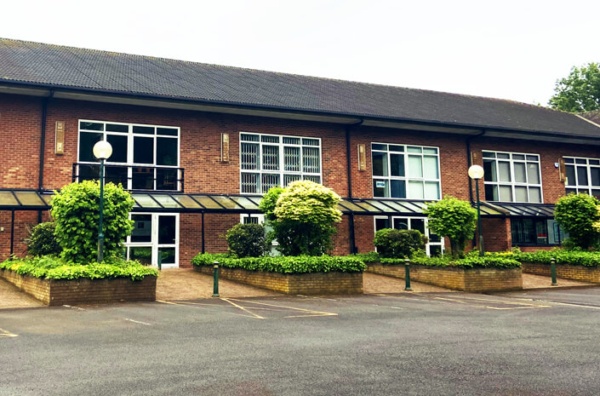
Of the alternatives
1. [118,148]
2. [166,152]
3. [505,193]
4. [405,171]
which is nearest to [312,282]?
[166,152]

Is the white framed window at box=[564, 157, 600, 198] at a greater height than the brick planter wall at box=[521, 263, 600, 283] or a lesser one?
greater

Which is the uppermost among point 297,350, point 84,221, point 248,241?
point 84,221

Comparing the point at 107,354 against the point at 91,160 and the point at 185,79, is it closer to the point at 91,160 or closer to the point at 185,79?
the point at 91,160

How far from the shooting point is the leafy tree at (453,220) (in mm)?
17703

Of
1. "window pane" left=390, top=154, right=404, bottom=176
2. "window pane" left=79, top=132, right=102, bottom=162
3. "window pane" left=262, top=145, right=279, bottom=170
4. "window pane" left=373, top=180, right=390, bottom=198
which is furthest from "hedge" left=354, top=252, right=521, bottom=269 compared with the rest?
"window pane" left=79, top=132, right=102, bottom=162

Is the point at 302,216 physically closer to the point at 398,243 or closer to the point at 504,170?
the point at 398,243

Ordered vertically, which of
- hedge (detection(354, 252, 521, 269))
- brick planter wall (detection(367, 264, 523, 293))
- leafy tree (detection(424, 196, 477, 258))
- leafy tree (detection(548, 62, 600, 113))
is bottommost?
brick planter wall (detection(367, 264, 523, 293))

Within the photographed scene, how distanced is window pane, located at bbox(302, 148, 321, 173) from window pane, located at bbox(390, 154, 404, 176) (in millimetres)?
3620

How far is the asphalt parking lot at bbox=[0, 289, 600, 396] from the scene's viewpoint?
17.6 ft

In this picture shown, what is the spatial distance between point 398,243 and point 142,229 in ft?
30.5

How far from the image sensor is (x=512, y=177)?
2686 cm

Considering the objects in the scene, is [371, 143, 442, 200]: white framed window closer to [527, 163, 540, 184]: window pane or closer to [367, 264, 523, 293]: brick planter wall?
[527, 163, 540, 184]: window pane

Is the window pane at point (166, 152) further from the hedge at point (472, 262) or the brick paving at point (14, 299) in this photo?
the hedge at point (472, 262)

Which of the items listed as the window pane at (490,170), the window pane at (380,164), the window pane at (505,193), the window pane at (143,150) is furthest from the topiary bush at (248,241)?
the window pane at (505,193)
